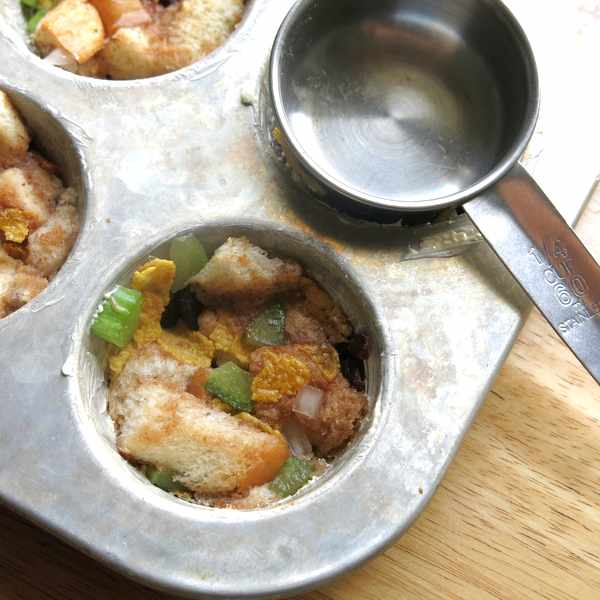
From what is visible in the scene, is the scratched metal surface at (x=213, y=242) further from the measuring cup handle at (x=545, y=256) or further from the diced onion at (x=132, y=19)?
the diced onion at (x=132, y=19)

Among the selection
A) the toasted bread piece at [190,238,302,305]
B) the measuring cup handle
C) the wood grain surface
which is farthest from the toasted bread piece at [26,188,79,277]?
the measuring cup handle

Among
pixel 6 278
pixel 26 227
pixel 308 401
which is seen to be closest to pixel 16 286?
pixel 6 278

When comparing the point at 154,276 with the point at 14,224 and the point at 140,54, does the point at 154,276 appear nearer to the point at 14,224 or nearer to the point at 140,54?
the point at 14,224

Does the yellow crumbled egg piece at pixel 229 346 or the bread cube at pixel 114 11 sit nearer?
the yellow crumbled egg piece at pixel 229 346

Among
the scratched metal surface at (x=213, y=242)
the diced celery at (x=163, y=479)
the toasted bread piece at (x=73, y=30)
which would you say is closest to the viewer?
the scratched metal surface at (x=213, y=242)

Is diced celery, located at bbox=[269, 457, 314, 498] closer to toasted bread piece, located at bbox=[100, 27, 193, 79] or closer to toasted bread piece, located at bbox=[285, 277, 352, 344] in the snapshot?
toasted bread piece, located at bbox=[285, 277, 352, 344]

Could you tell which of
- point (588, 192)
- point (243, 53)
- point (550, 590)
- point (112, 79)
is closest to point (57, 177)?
point (112, 79)

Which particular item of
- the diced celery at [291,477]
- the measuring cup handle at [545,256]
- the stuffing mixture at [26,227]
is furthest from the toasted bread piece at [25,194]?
the measuring cup handle at [545,256]
